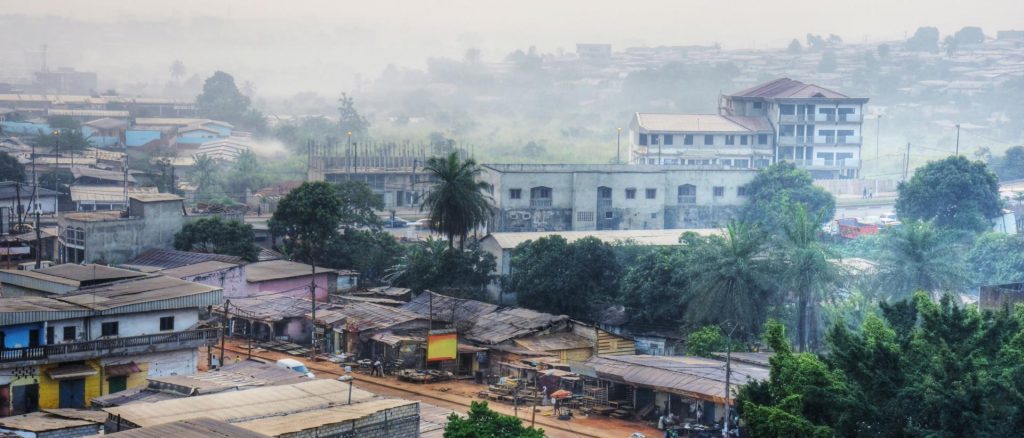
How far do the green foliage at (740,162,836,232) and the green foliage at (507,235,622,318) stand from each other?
16141mm

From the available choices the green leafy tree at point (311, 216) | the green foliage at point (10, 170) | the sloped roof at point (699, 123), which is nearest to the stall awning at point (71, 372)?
the green leafy tree at point (311, 216)

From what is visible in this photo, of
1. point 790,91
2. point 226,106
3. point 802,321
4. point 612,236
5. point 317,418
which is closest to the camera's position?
point 317,418

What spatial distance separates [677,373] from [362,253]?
19183 millimetres

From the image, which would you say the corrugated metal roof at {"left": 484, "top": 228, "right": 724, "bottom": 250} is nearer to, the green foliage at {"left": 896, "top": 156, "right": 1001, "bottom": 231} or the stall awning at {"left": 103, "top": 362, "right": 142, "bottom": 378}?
the green foliage at {"left": 896, "top": 156, "right": 1001, "bottom": 231}

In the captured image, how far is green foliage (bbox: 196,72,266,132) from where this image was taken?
357 ft

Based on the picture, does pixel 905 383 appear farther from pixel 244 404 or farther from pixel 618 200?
pixel 618 200

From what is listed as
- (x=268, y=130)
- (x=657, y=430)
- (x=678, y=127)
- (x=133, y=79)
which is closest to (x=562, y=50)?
(x=133, y=79)

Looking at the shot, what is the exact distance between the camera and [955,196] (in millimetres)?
56812

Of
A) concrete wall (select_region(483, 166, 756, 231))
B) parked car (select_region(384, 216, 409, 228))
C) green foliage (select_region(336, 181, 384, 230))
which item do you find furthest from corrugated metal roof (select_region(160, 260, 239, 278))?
parked car (select_region(384, 216, 409, 228))

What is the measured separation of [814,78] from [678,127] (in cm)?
7914

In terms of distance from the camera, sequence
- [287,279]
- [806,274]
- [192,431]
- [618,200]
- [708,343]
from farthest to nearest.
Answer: [618,200], [287,279], [806,274], [708,343], [192,431]

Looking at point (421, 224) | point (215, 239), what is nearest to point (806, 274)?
point (215, 239)

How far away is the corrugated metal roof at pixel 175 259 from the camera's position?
44.3 m

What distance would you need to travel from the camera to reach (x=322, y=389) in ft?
88.5
